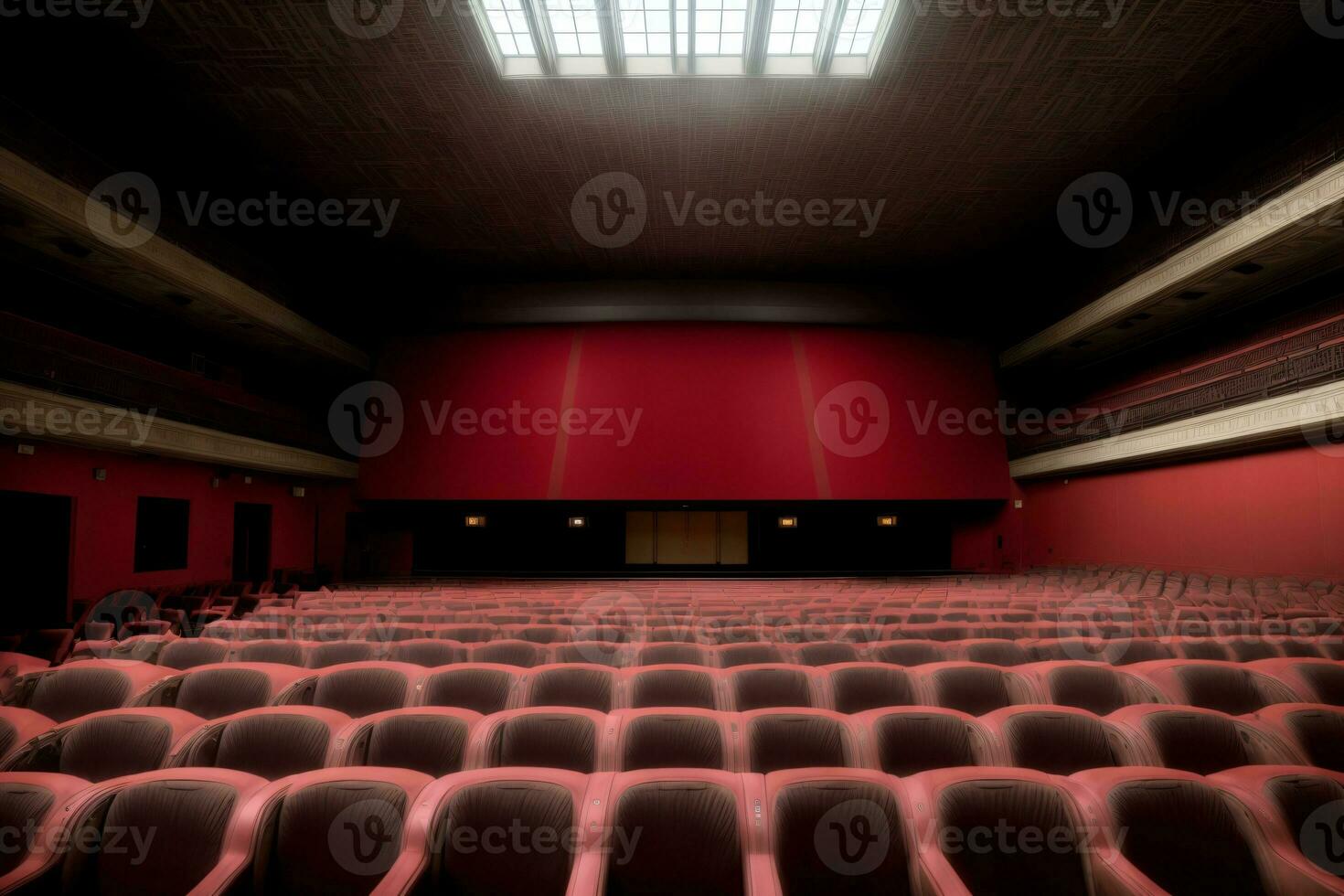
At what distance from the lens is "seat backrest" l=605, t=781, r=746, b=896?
1912 millimetres

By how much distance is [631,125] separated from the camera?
10.2 metres

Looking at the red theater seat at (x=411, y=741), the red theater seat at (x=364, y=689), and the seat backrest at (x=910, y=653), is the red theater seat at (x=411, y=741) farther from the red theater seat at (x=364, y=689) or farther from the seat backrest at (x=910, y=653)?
the seat backrest at (x=910, y=653)

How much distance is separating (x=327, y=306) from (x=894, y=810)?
54.2 feet

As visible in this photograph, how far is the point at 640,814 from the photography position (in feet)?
6.33

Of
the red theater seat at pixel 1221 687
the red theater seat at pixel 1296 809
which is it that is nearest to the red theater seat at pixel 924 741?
the red theater seat at pixel 1296 809

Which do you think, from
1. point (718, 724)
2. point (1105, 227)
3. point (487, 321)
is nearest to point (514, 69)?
point (487, 321)

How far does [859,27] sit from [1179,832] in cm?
973

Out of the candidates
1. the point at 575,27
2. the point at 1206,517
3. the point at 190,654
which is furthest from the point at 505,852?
the point at 1206,517

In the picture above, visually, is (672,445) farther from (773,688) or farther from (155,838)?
(155,838)

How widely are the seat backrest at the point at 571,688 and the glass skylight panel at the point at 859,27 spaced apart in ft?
28.9

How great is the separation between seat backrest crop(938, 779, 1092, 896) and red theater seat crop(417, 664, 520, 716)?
2.42 meters

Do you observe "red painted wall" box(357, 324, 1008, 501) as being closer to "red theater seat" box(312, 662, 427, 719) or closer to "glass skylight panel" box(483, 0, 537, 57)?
"glass skylight panel" box(483, 0, 537, 57)

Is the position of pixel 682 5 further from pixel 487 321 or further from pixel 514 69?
pixel 487 321

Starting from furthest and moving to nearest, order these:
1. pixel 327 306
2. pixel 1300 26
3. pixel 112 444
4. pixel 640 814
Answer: pixel 327 306, pixel 112 444, pixel 1300 26, pixel 640 814
